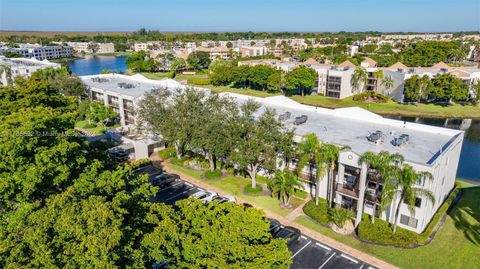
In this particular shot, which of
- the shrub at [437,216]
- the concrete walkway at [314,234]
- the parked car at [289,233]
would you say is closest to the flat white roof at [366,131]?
the shrub at [437,216]

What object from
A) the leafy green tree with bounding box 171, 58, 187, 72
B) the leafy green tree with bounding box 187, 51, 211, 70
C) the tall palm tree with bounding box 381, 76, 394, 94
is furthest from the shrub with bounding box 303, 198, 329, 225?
the leafy green tree with bounding box 187, 51, 211, 70

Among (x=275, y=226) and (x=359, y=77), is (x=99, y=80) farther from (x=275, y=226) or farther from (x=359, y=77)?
(x=359, y=77)

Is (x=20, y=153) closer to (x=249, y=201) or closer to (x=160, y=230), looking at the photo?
(x=160, y=230)

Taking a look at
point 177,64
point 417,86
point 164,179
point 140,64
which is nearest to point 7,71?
point 140,64

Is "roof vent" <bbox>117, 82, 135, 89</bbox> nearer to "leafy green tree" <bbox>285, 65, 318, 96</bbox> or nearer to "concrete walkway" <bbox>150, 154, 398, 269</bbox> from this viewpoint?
"concrete walkway" <bbox>150, 154, 398, 269</bbox>

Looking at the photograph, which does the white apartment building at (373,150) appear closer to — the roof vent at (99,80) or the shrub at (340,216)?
the shrub at (340,216)

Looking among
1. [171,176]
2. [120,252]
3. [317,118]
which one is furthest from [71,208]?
[317,118]
